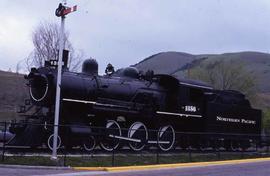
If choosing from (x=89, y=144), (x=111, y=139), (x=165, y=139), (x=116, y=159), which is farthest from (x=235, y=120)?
(x=116, y=159)

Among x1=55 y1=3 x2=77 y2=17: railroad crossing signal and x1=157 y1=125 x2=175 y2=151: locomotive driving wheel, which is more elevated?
x1=55 y1=3 x2=77 y2=17: railroad crossing signal

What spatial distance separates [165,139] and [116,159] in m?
6.21

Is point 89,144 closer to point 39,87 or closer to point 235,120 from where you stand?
point 39,87

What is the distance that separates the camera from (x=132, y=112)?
24.4m

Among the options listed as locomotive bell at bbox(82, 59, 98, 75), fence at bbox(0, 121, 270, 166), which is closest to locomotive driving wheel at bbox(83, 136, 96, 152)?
fence at bbox(0, 121, 270, 166)

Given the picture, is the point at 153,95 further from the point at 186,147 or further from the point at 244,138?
the point at 244,138

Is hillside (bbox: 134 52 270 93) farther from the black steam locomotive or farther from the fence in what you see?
the fence

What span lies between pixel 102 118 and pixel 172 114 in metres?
4.84

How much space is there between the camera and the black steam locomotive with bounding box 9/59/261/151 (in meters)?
Answer: 21.2

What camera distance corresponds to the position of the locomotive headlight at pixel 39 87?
21.3 meters

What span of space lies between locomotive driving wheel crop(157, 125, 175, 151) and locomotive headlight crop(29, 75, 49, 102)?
6.48 m

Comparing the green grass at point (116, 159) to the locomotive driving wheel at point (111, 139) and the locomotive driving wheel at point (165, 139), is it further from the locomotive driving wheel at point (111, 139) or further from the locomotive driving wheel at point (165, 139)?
the locomotive driving wheel at point (165, 139)

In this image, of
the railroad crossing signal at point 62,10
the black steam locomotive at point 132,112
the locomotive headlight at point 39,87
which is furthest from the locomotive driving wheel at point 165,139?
the railroad crossing signal at point 62,10

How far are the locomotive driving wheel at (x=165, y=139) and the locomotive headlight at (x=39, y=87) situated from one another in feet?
21.3
